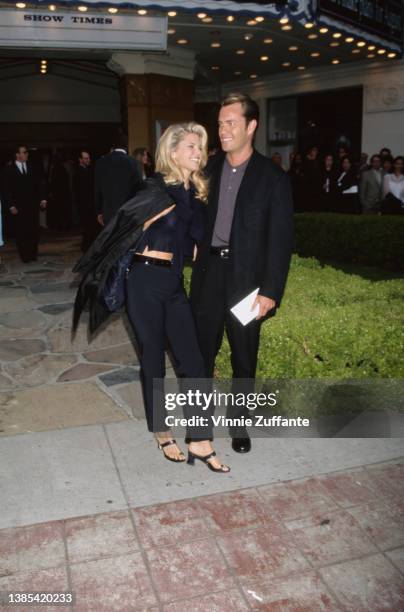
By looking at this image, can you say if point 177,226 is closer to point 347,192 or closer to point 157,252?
point 157,252

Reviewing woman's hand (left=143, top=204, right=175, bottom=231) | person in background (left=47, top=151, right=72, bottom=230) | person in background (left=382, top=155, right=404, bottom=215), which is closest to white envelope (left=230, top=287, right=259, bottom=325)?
woman's hand (left=143, top=204, right=175, bottom=231)

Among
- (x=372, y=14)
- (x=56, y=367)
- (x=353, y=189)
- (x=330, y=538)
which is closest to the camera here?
(x=330, y=538)

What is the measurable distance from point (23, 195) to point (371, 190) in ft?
21.2

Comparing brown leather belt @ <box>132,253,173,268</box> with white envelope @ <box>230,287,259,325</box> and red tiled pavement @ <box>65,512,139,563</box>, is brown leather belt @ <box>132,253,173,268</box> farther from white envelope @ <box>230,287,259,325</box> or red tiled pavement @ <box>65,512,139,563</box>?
red tiled pavement @ <box>65,512,139,563</box>

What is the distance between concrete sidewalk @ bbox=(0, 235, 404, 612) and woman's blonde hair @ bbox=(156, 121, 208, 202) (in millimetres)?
1693

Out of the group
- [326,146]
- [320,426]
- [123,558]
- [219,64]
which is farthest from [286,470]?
[326,146]

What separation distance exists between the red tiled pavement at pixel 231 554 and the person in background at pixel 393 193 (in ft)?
29.2

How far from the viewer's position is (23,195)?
10.1m

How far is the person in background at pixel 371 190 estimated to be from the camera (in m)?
11.0

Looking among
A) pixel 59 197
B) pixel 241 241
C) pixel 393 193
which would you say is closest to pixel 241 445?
pixel 241 241

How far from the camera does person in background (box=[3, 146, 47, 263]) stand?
32.4 feet

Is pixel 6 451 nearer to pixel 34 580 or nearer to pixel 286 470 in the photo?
pixel 34 580

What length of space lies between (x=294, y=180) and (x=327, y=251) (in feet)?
9.40

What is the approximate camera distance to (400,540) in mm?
2750
